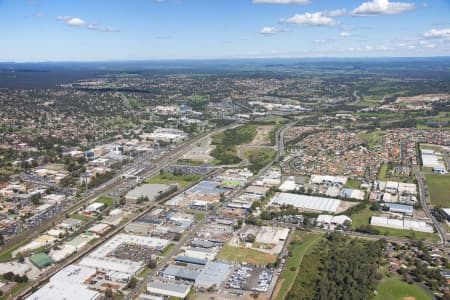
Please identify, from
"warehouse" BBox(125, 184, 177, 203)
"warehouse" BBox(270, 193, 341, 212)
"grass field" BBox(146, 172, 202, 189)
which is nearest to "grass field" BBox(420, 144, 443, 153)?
"warehouse" BBox(270, 193, 341, 212)

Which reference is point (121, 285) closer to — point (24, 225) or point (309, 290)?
point (309, 290)

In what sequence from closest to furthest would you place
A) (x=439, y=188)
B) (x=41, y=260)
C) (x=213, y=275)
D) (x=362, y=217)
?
(x=213, y=275) < (x=41, y=260) < (x=362, y=217) < (x=439, y=188)

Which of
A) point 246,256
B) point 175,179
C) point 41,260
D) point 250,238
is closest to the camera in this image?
point 41,260

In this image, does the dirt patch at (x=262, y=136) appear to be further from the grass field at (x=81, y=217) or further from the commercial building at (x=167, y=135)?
the grass field at (x=81, y=217)

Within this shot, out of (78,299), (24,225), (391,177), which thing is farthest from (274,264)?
(391,177)

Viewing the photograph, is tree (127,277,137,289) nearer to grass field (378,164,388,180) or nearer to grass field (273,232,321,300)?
grass field (273,232,321,300)

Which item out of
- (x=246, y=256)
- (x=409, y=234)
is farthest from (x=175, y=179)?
(x=409, y=234)

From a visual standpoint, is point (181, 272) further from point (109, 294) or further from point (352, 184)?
point (352, 184)
